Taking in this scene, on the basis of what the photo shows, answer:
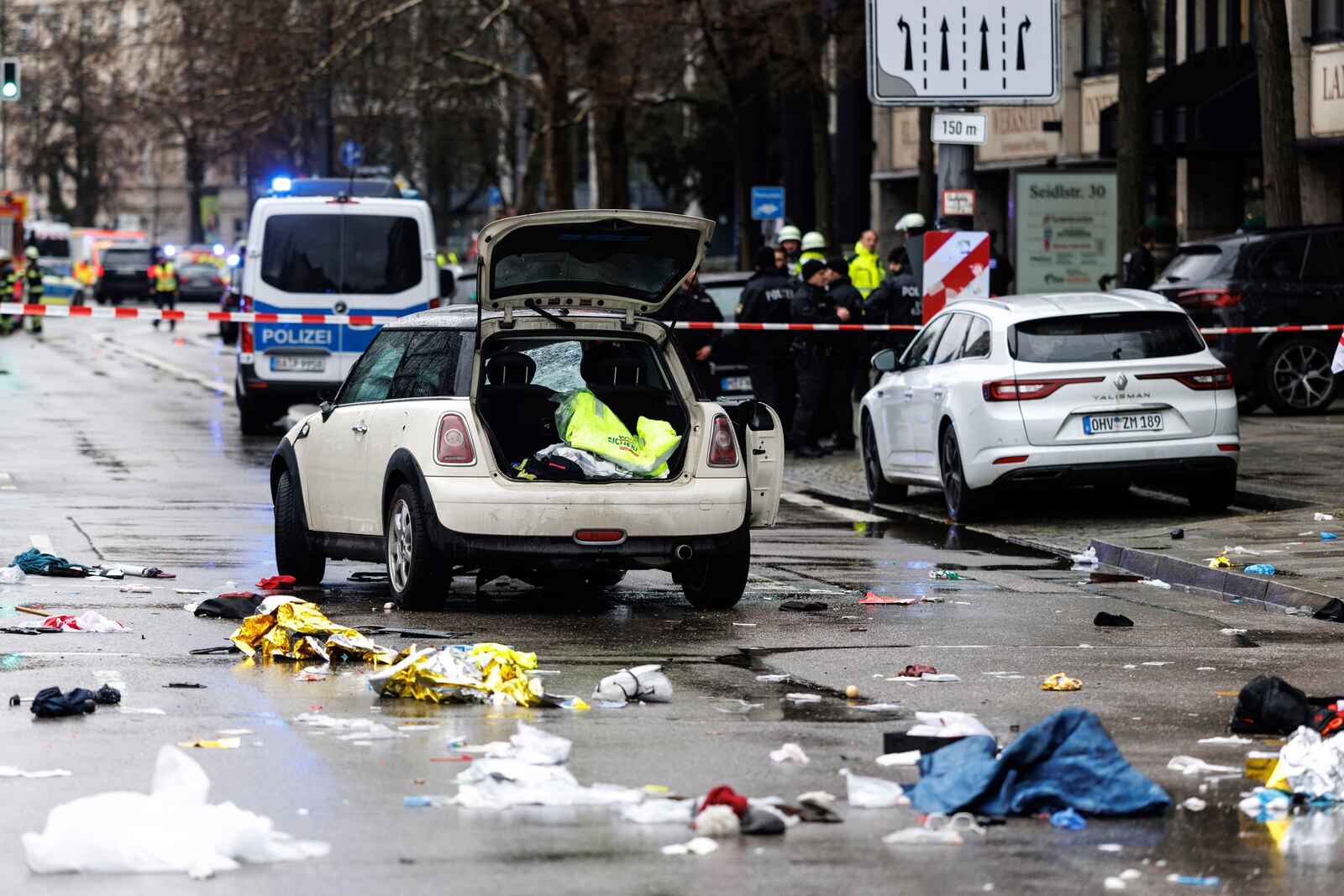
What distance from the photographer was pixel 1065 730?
6711 mm

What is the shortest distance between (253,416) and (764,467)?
490 inches

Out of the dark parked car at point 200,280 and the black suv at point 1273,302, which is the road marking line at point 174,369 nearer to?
the black suv at point 1273,302

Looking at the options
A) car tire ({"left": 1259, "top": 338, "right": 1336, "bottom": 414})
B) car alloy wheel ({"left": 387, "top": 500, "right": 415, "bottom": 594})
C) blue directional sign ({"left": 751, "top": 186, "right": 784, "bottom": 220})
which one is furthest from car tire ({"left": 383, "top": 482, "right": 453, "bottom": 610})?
blue directional sign ({"left": 751, "top": 186, "right": 784, "bottom": 220})

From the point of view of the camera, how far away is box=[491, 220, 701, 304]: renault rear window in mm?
10969

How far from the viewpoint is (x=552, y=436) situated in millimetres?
11320

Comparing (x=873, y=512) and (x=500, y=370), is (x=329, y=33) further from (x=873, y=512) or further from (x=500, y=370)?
(x=500, y=370)

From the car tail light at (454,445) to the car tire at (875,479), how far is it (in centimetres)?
699

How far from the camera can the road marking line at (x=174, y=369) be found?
31734 mm

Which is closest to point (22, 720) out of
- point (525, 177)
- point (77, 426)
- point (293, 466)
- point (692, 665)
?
point (692, 665)

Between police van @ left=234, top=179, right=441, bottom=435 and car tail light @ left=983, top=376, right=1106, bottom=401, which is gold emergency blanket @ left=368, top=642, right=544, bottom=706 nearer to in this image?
car tail light @ left=983, top=376, right=1106, bottom=401

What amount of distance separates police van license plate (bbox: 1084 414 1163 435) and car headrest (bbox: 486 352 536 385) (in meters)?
4.87

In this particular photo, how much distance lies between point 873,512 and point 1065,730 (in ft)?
33.0

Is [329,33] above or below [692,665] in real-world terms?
above

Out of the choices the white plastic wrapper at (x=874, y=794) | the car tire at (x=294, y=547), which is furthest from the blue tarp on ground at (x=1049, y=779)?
the car tire at (x=294, y=547)
